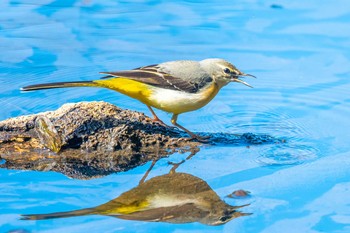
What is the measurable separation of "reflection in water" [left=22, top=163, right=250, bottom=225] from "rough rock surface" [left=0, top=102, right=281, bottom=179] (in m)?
0.57

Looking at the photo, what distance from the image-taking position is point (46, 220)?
7.62 m

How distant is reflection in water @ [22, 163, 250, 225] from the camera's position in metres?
7.77

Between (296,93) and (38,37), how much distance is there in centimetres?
413

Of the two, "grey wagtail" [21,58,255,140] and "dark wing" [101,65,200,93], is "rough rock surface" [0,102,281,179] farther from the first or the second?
"dark wing" [101,65,200,93]

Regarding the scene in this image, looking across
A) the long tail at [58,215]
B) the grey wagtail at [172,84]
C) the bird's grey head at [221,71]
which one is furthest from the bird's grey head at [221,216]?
the bird's grey head at [221,71]

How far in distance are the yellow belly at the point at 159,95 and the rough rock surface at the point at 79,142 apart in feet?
0.88

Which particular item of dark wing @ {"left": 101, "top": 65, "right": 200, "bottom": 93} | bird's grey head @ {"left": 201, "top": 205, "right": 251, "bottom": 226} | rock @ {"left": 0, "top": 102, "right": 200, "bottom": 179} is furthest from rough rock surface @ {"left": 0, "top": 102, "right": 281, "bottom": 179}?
bird's grey head @ {"left": 201, "top": 205, "right": 251, "bottom": 226}

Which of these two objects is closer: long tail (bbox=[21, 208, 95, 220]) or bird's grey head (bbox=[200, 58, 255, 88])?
long tail (bbox=[21, 208, 95, 220])

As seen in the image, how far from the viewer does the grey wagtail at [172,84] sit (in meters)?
9.36

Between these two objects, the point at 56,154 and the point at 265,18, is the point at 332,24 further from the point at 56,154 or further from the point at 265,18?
the point at 56,154

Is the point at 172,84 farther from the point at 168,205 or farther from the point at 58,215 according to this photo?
the point at 58,215

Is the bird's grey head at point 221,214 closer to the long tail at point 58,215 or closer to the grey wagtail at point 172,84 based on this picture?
the long tail at point 58,215

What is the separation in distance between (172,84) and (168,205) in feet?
6.57

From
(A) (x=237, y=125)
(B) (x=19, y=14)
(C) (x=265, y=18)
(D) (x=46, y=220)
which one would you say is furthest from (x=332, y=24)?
(D) (x=46, y=220)
